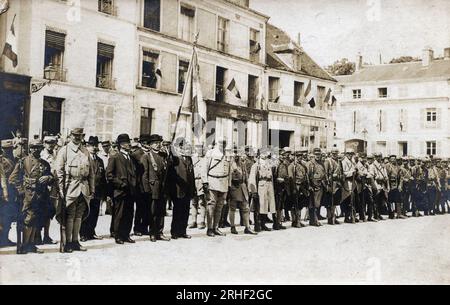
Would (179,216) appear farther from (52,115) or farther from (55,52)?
(55,52)

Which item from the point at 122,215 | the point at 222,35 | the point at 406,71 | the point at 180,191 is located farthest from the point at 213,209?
the point at 406,71

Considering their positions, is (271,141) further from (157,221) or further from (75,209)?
(75,209)

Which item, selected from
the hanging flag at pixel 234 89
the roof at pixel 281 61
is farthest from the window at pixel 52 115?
the roof at pixel 281 61

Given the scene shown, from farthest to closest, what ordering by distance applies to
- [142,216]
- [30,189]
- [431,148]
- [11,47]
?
[431,148]
[142,216]
[11,47]
[30,189]

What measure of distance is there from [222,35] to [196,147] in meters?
2.28

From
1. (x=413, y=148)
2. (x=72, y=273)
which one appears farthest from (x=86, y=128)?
(x=413, y=148)

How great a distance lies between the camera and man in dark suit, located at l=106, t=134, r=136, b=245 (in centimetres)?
670

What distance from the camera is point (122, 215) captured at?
22.1ft

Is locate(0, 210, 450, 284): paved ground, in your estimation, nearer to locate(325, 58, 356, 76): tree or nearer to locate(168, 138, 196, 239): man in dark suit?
locate(168, 138, 196, 239): man in dark suit

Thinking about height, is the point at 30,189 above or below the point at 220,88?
below

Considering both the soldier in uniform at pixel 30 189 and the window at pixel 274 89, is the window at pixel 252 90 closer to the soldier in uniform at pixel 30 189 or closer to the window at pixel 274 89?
the window at pixel 274 89

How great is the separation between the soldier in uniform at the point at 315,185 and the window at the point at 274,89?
4.78 ft

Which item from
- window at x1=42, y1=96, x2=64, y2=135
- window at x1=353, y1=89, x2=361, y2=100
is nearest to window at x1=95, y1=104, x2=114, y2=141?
window at x1=42, y1=96, x2=64, y2=135

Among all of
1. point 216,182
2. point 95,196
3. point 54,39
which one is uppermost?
point 54,39
